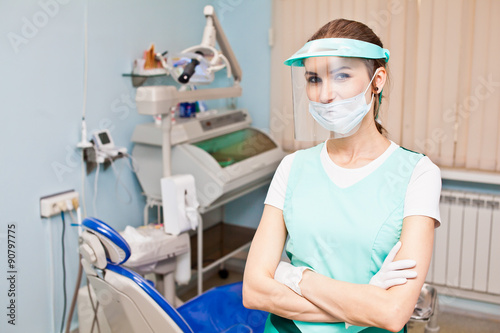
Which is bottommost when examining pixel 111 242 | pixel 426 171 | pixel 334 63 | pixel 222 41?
pixel 111 242

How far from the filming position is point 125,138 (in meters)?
2.79

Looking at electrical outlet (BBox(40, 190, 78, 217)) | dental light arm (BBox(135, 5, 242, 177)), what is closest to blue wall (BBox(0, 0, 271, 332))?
electrical outlet (BBox(40, 190, 78, 217))

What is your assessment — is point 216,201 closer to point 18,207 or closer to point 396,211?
point 18,207

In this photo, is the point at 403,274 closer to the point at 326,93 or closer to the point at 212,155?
the point at 326,93

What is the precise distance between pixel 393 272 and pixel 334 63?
0.51 meters

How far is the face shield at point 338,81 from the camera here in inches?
46.9

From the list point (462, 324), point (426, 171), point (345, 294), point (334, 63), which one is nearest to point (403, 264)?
point (345, 294)

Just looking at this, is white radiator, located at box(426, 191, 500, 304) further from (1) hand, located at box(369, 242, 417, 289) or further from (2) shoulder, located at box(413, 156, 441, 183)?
(1) hand, located at box(369, 242, 417, 289)

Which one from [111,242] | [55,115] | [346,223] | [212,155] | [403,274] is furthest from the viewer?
[212,155]

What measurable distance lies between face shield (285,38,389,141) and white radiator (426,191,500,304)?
1880mm

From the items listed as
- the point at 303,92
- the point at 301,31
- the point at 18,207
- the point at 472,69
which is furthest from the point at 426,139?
the point at 18,207

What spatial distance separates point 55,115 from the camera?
236cm

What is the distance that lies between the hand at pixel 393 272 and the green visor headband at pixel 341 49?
1.49 feet

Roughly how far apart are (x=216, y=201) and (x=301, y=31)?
127 cm
